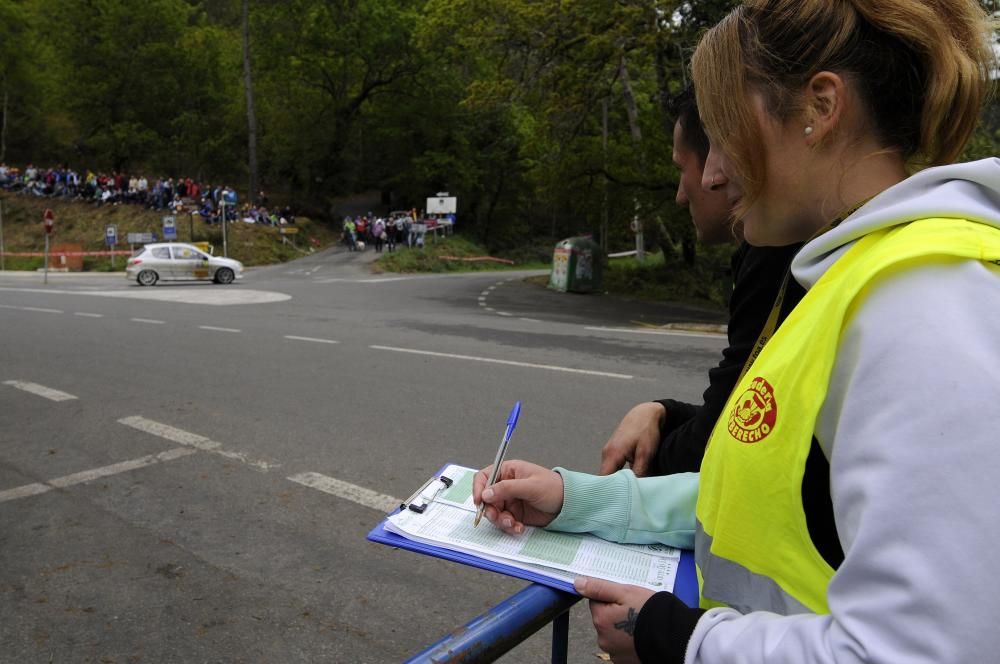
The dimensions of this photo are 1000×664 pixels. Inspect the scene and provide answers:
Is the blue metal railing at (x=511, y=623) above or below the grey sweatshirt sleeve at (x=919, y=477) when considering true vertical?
below

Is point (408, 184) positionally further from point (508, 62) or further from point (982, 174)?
point (982, 174)

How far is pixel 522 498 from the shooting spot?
1.51 m

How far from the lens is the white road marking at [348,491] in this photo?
4.49 m

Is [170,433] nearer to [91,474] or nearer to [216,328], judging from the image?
[91,474]

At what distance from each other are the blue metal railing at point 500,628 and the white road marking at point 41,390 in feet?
22.9

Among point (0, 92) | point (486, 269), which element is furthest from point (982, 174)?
point (0, 92)

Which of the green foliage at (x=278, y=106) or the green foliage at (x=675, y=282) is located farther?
the green foliage at (x=278, y=106)

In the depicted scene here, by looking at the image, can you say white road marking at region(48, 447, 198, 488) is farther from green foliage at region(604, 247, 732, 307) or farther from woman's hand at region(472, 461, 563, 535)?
green foliage at region(604, 247, 732, 307)

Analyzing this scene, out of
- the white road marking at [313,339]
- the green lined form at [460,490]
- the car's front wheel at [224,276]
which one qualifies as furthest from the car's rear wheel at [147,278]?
the green lined form at [460,490]

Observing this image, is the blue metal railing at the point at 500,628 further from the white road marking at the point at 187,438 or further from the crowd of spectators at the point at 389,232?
the crowd of spectators at the point at 389,232

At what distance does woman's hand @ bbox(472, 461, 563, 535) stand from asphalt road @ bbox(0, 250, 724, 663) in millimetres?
1682

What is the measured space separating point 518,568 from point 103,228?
4118cm

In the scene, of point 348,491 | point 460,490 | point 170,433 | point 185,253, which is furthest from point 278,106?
point 460,490

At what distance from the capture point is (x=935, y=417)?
0.78 meters
